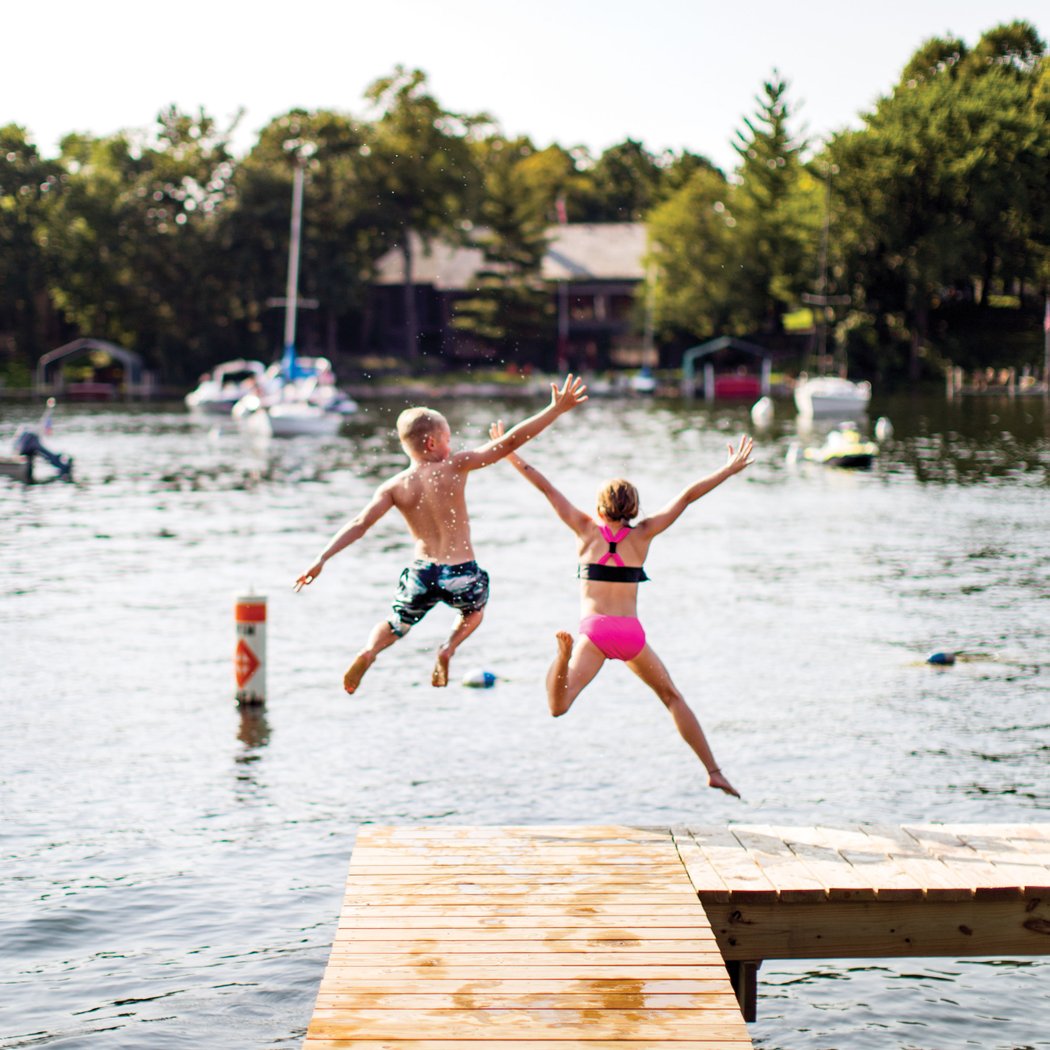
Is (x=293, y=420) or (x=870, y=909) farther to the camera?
(x=293, y=420)

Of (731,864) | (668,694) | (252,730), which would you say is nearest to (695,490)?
(668,694)

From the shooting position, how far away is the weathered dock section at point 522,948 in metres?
7.84

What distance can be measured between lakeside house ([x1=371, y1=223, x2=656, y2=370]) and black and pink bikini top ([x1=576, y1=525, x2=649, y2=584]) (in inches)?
4118

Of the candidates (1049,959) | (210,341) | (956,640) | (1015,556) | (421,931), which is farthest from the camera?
(210,341)

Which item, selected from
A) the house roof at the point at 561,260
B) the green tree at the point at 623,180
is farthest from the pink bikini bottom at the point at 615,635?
the green tree at the point at 623,180


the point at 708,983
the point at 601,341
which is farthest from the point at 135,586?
the point at 601,341

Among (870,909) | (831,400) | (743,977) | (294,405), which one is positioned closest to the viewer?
(870,909)

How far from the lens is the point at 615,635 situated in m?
10.2

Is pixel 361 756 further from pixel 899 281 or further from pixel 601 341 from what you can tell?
pixel 601 341

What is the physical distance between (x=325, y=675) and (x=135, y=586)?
9356 mm

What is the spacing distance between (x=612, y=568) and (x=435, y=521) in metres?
1.16

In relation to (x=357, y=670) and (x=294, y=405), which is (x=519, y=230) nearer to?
(x=294, y=405)

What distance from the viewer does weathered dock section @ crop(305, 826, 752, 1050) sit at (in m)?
7.84

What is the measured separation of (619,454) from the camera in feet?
208
